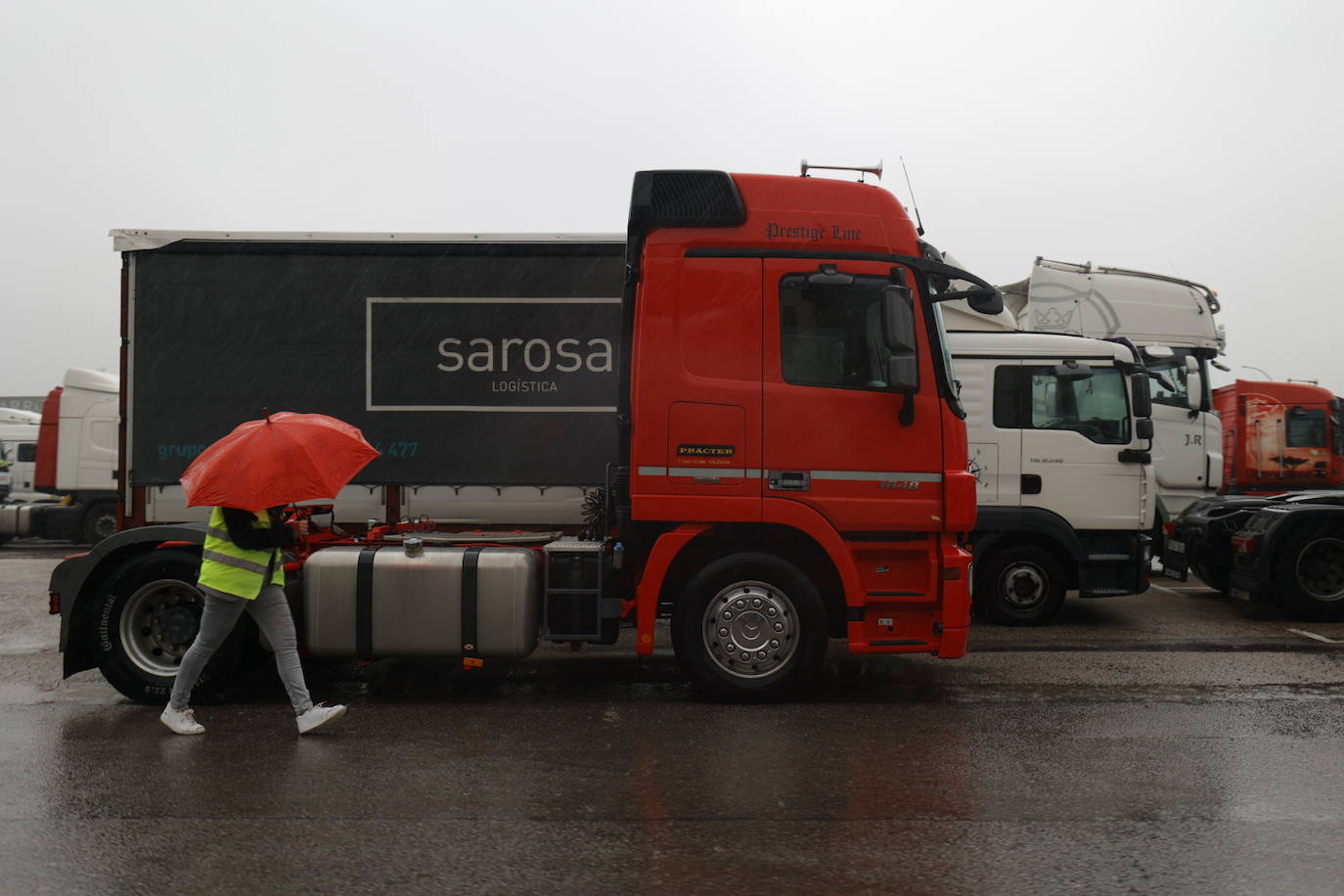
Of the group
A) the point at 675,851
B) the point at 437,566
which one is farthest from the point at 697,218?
the point at 675,851

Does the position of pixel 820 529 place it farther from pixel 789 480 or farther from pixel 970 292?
pixel 970 292

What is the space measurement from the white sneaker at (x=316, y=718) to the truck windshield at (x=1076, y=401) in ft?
21.5

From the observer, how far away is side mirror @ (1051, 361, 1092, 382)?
31.0 ft

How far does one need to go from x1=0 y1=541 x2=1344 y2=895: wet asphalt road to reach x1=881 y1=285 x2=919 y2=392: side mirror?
1.98 m

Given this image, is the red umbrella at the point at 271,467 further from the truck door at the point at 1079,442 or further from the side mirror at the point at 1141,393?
the side mirror at the point at 1141,393

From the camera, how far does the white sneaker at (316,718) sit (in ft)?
19.3

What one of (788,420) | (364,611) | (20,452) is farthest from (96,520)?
(788,420)

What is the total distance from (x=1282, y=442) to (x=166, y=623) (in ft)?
49.1

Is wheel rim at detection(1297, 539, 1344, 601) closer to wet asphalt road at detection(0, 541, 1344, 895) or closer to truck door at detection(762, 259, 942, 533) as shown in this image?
wet asphalt road at detection(0, 541, 1344, 895)

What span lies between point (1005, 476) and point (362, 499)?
5.56 m

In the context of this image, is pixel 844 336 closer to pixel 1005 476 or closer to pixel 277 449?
pixel 277 449

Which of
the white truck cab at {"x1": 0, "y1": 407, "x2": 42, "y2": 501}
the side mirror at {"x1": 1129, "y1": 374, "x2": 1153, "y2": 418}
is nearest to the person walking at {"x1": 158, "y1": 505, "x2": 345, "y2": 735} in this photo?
the side mirror at {"x1": 1129, "y1": 374, "x2": 1153, "y2": 418}

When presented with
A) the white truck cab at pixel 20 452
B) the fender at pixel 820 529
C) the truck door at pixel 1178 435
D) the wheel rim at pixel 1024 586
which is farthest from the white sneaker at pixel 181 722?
the white truck cab at pixel 20 452

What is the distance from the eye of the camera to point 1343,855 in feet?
13.3
